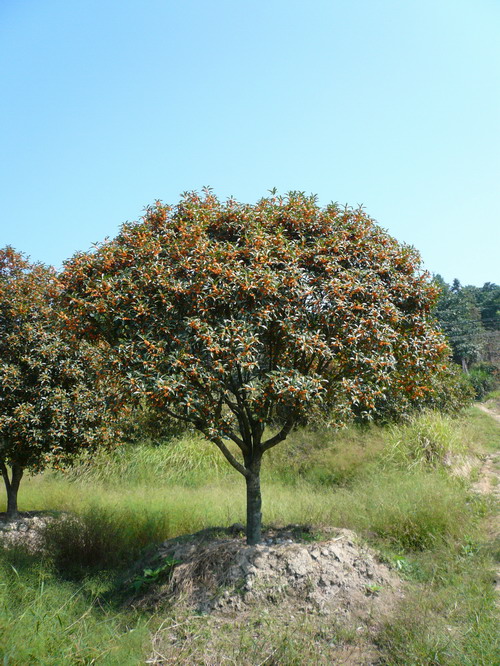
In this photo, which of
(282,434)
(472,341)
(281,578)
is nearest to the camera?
(281,578)

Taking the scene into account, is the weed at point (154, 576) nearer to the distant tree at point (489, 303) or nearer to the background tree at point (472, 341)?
the background tree at point (472, 341)

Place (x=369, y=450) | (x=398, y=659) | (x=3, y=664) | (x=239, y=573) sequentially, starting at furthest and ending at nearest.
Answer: (x=369, y=450) → (x=239, y=573) → (x=398, y=659) → (x=3, y=664)

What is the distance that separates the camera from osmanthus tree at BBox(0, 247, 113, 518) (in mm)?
7352

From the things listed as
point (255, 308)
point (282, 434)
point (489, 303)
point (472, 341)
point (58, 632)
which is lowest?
point (58, 632)

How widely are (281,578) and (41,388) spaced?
4739mm

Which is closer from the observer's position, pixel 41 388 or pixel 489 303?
pixel 41 388

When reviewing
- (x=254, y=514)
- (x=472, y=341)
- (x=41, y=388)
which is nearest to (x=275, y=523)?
(x=254, y=514)

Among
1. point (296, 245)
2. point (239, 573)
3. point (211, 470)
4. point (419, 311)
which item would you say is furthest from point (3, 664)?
point (211, 470)

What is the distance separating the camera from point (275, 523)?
712 centimetres

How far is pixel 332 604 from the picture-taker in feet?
16.1

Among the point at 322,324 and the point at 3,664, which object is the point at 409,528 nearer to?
the point at 322,324

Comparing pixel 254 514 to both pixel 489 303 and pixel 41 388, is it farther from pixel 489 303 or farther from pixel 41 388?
pixel 489 303

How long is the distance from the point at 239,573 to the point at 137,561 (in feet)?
6.11

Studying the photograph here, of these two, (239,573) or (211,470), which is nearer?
(239,573)
